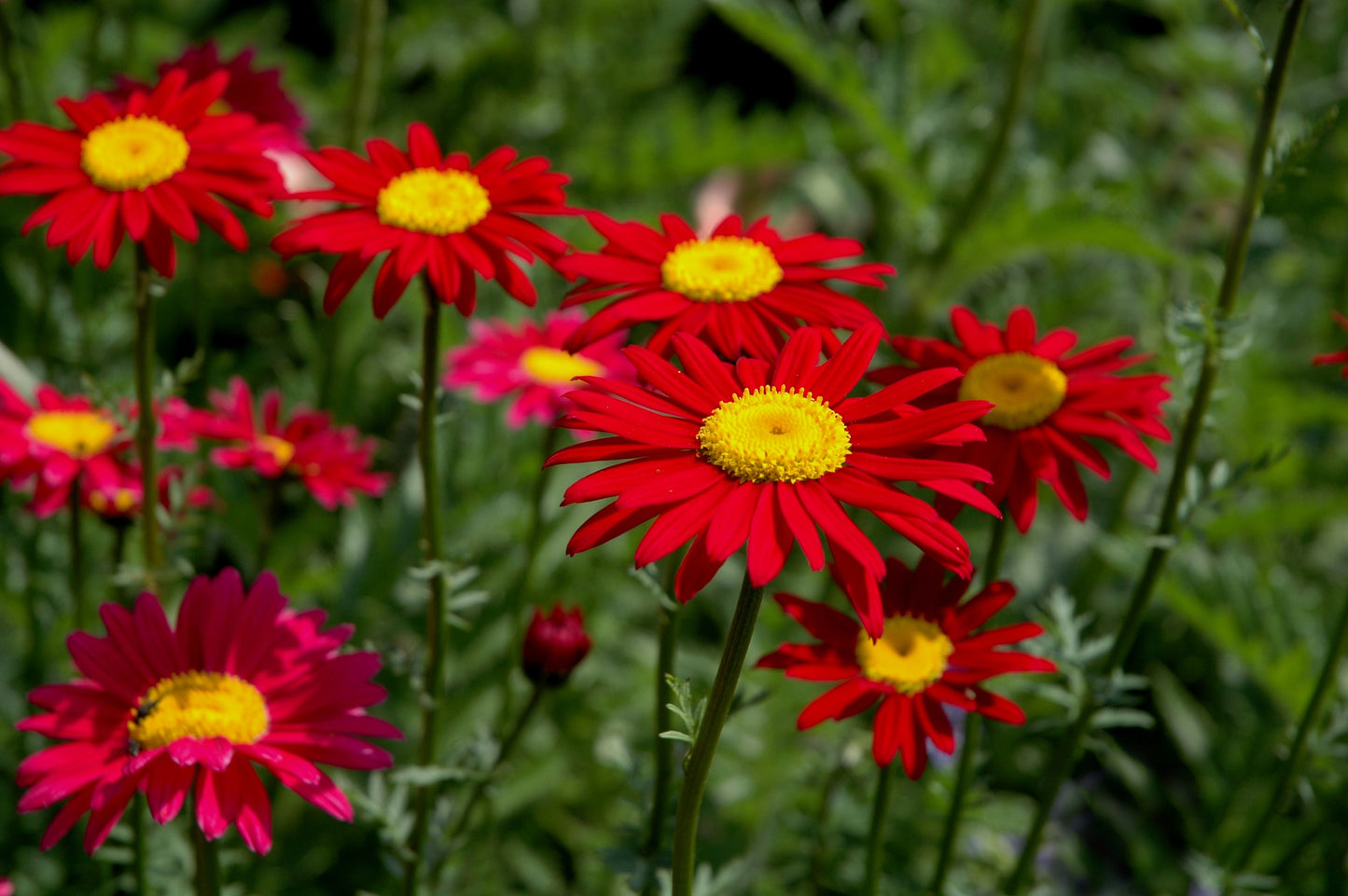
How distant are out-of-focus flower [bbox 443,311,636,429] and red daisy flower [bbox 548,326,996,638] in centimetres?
64

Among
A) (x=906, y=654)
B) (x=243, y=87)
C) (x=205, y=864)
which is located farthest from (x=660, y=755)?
(x=243, y=87)

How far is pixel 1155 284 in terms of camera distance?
7.60ft

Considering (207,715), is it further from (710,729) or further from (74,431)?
(74,431)

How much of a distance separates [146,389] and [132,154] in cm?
22

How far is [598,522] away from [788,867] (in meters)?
1.17

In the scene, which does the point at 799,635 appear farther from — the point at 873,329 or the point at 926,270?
the point at 873,329

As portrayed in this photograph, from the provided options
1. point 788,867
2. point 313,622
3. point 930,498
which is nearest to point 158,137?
point 313,622

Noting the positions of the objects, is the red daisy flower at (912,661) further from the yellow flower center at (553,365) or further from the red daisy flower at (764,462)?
the yellow flower center at (553,365)

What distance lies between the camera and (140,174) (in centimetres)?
110

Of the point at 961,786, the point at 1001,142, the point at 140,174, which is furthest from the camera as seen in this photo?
the point at 1001,142

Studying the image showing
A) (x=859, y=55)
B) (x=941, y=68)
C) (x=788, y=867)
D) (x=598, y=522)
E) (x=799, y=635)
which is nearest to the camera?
(x=598, y=522)

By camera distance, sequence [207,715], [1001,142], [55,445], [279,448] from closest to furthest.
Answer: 1. [207,715]
2. [55,445]
3. [279,448]
4. [1001,142]

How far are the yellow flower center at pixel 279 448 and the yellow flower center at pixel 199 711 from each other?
1.67ft

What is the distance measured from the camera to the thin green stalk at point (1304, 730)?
121 centimetres
